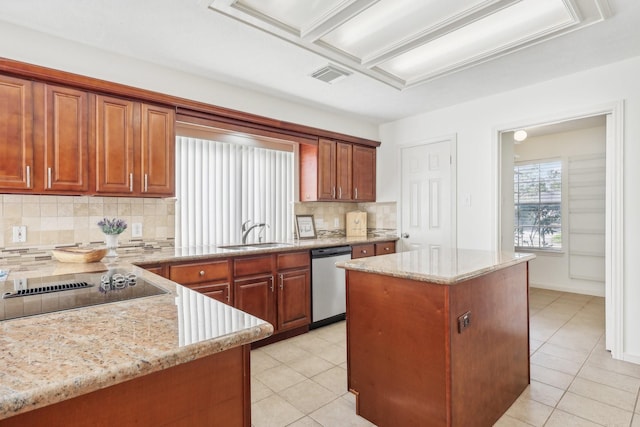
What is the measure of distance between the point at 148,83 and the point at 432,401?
298 cm

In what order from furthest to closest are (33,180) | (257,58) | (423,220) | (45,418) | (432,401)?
1. (423,220)
2. (257,58)
3. (33,180)
4. (432,401)
5. (45,418)

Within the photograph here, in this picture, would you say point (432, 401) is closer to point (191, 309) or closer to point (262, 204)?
point (191, 309)

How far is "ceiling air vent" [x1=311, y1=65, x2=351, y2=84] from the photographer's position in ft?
9.54

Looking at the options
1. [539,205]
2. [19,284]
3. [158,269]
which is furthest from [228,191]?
[539,205]

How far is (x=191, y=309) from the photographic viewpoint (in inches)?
46.1

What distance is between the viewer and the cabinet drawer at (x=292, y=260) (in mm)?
3252

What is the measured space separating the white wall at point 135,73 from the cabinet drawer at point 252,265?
4.78ft

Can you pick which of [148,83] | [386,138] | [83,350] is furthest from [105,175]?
[386,138]

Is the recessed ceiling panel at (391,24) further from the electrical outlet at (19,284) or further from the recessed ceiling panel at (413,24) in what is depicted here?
the electrical outlet at (19,284)

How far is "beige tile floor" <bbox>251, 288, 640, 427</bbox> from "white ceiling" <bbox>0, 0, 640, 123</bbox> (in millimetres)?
2431

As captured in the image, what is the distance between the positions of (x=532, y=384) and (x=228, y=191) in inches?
122

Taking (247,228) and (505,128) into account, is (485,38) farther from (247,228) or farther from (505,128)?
(247,228)

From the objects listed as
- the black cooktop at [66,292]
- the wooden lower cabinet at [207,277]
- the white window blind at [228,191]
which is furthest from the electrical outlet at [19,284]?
the white window blind at [228,191]

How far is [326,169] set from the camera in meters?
4.13
